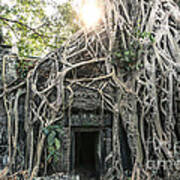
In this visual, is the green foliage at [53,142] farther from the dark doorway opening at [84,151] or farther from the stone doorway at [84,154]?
the dark doorway opening at [84,151]

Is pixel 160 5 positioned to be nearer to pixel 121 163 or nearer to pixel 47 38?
pixel 121 163

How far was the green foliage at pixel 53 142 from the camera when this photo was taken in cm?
298

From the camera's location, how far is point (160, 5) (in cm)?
365

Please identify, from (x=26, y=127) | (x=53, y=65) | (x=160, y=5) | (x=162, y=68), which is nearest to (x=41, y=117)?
(x=26, y=127)

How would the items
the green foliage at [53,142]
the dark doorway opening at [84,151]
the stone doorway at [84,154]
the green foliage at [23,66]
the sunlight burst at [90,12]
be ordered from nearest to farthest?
the green foliage at [53,142], the green foliage at [23,66], the sunlight burst at [90,12], the stone doorway at [84,154], the dark doorway opening at [84,151]

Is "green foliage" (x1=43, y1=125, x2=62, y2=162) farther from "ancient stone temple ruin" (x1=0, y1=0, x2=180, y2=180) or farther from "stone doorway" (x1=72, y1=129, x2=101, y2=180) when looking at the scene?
"stone doorway" (x1=72, y1=129, x2=101, y2=180)

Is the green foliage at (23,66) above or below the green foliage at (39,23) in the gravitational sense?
below

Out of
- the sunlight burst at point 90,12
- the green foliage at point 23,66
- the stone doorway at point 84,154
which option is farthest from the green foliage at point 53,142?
the sunlight burst at point 90,12

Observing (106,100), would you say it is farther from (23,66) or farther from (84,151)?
(84,151)

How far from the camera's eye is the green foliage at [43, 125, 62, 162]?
298cm

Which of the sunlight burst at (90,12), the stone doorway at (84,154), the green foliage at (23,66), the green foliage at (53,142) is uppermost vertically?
the sunlight burst at (90,12)

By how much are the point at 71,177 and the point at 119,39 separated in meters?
2.88

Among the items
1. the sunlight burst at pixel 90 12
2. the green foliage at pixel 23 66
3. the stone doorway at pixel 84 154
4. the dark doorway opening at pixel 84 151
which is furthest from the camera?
the dark doorway opening at pixel 84 151

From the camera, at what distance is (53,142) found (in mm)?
3004
